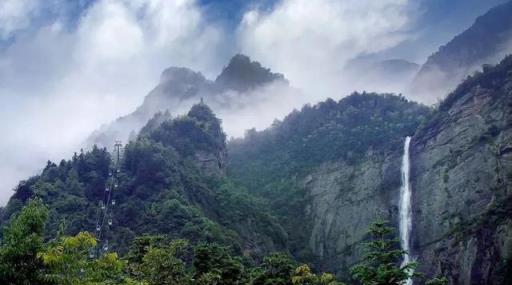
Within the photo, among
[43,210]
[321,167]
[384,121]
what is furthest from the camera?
[384,121]

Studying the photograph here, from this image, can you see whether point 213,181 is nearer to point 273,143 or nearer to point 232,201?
point 232,201

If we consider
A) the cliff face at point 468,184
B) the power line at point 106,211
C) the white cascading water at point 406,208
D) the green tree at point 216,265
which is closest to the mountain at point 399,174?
the cliff face at point 468,184

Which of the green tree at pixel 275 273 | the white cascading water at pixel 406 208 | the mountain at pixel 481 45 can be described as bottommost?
the green tree at pixel 275 273

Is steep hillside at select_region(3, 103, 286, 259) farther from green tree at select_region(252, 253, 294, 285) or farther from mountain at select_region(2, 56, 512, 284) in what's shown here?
green tree at select_region(252, 253, 294, 285)

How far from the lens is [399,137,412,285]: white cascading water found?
91981mm

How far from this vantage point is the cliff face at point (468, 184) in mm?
72688

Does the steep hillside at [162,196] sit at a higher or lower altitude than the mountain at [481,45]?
lower

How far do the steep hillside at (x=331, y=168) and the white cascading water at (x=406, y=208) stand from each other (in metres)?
1.82

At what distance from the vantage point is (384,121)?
14150cm

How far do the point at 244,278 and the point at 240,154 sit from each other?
390ft

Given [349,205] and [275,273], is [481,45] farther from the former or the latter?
[275,273]

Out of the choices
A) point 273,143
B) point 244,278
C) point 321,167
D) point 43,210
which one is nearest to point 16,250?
point 43,210

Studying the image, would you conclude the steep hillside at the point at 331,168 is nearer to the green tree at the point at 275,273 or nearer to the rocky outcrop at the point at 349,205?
the rocky outcrop at the point at 349,205

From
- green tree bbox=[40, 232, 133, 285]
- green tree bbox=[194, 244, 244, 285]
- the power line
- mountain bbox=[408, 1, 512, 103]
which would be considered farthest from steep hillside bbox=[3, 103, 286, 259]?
mountain bbox=[408, 1, 512, 103]
